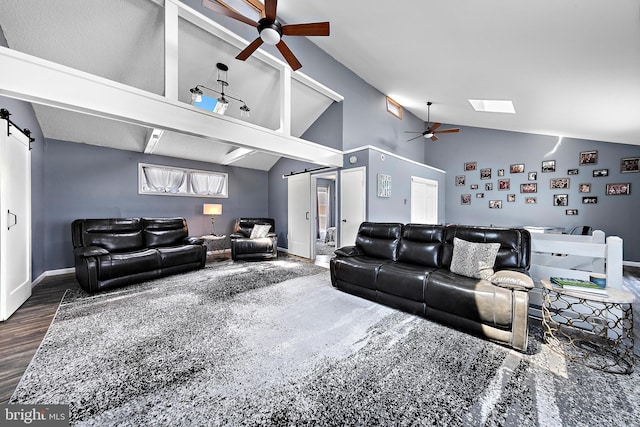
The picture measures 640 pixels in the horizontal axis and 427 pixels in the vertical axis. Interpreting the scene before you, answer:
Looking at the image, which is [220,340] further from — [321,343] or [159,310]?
[159,310]

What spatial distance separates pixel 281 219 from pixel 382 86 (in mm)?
4304

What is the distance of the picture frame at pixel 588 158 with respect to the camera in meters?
5.11

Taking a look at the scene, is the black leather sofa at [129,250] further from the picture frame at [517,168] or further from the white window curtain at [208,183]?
the picture frame at [517,168]

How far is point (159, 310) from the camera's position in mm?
2693

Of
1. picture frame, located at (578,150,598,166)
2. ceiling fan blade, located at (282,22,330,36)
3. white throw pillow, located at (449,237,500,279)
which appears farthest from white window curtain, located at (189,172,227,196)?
picture frame, located at (578,150,598,166)

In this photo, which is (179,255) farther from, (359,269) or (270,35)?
(270,35)

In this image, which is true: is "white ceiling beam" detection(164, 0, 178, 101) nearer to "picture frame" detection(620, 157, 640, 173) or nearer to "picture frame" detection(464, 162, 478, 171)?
"picture frame" detection(464, 162, 478, 171)

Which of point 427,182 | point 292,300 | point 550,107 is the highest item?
point 550,107

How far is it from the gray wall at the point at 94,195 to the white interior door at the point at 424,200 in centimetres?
532

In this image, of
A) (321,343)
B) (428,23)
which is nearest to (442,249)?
(321,343)

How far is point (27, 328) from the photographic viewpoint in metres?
2.27

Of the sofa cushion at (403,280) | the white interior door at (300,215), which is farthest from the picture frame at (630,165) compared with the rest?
the white interior door at (300,215)

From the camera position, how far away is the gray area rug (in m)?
1.32

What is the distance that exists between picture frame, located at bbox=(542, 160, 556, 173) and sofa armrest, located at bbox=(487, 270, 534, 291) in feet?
17.9
